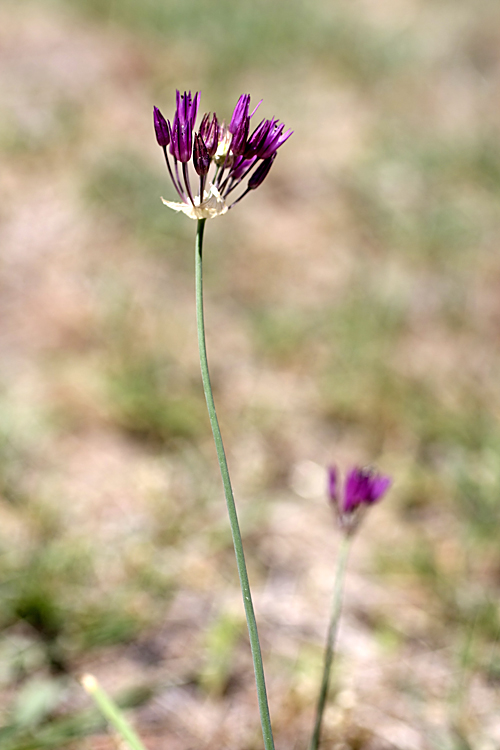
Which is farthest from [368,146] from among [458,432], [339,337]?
[458,432]

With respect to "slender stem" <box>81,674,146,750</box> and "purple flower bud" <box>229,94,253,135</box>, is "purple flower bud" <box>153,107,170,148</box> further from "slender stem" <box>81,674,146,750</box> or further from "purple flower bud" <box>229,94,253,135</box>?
"slender stem" <box>81,674,146,750</box>

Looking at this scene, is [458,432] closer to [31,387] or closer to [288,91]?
[31,387]

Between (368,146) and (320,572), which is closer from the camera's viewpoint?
(320,572)

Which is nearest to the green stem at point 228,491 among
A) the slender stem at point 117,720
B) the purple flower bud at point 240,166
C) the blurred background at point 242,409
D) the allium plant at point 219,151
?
the allium plant at point 219,151

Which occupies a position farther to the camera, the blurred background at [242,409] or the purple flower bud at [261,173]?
the blurred background at [242,409]

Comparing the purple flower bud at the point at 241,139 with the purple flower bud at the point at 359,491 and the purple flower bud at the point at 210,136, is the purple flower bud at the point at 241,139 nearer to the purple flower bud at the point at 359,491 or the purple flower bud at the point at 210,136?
the purple flower bud at the point at 210,136

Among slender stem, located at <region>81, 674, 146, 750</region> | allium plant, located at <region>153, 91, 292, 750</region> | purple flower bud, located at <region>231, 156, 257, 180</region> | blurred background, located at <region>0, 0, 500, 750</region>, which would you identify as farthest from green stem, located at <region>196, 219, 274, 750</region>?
blurred background, located at <region>0, 0, 500, 750</region>
